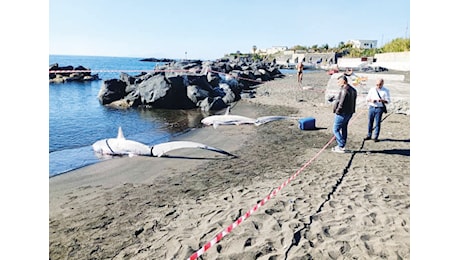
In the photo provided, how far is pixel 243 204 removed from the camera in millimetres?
5262

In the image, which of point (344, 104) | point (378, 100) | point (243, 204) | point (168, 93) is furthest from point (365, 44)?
point (243, 204)

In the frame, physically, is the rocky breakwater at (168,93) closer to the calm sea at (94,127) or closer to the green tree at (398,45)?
the calm sea at (94,127)

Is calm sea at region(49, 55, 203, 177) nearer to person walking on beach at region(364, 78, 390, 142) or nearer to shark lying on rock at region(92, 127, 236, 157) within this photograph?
shark lying on rock at region(92, 127, 236, 157)

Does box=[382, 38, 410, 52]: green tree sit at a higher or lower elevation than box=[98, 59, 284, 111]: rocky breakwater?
higher

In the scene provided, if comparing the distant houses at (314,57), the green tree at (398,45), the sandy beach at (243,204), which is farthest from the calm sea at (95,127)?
the distant houses at (314,57)

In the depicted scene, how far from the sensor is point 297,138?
403 inches

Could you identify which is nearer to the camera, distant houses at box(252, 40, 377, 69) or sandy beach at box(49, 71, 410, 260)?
sandy beach at box(49, 71, 410, 260)

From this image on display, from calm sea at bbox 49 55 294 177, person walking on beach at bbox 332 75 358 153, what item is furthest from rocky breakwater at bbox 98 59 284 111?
person walking on beach at bbox 332 75 358 153

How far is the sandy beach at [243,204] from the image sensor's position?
13.2 feet

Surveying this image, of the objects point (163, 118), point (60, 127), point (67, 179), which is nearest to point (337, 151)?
point (67, 179)

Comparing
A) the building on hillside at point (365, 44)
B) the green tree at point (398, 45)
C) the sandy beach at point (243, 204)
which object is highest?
the building on hillside at point (365, 44)

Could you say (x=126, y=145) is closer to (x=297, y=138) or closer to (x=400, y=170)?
(x=297, y=138)

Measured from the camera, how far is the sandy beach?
4031 millimetres

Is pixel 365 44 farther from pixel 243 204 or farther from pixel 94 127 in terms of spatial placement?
pixel 243 204
